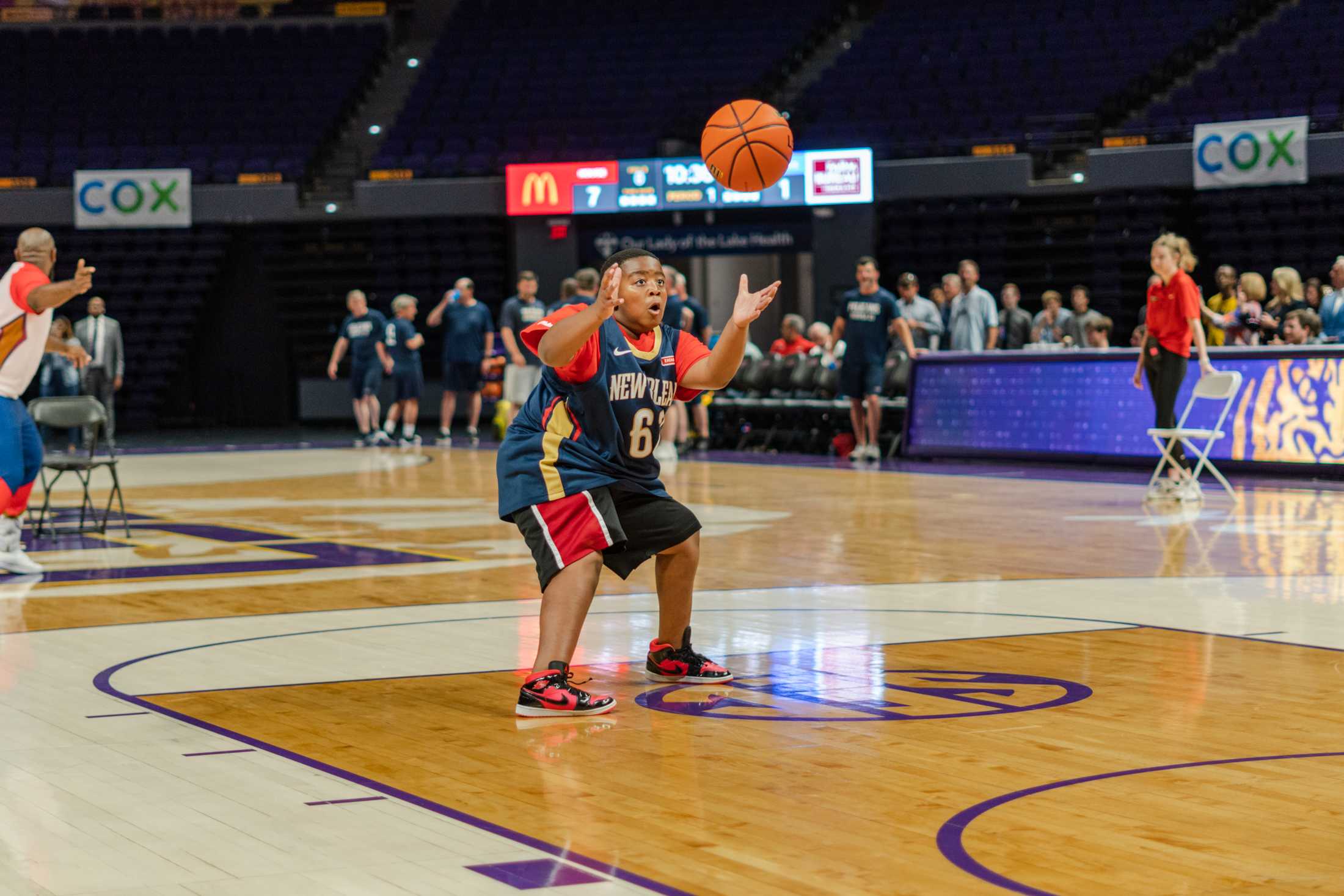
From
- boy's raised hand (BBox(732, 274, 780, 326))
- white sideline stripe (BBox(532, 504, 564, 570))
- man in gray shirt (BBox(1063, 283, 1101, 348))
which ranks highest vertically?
man in gray shirt (BBox(1063, 283, 1101, 348))

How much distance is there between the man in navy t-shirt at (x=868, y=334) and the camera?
16094 mm

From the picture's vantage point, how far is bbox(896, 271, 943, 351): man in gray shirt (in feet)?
57.6

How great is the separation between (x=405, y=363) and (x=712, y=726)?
51.4 ft

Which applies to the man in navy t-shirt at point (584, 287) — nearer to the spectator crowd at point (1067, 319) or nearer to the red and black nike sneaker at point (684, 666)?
the spectator crowd at point (1067, 319)

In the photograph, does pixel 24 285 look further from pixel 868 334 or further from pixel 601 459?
pixel 868 334

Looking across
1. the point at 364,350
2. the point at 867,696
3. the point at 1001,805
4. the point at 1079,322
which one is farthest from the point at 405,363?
the point at 1001,805

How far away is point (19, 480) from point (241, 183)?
16671 millimetres

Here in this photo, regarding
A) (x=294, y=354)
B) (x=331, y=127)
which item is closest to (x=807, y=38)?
(x=331, y=127)

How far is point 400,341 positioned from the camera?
20.0 metres

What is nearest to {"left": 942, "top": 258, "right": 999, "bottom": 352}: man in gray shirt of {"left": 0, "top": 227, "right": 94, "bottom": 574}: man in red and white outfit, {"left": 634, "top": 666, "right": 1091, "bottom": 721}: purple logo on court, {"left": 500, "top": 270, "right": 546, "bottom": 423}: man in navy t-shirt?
{"left": 500, "top": 270, "right": 546, "bottom": 423}: man in navy t-shirt

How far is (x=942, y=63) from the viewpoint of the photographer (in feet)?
82.8

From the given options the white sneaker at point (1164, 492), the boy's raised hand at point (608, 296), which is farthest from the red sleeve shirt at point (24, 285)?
the white sneaker at point (1164, 492)

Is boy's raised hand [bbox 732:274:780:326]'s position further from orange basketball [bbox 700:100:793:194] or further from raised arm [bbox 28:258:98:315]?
raised arm [bbox 28:258:98:315]

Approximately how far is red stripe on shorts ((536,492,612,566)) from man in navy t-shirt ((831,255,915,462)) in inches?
428
